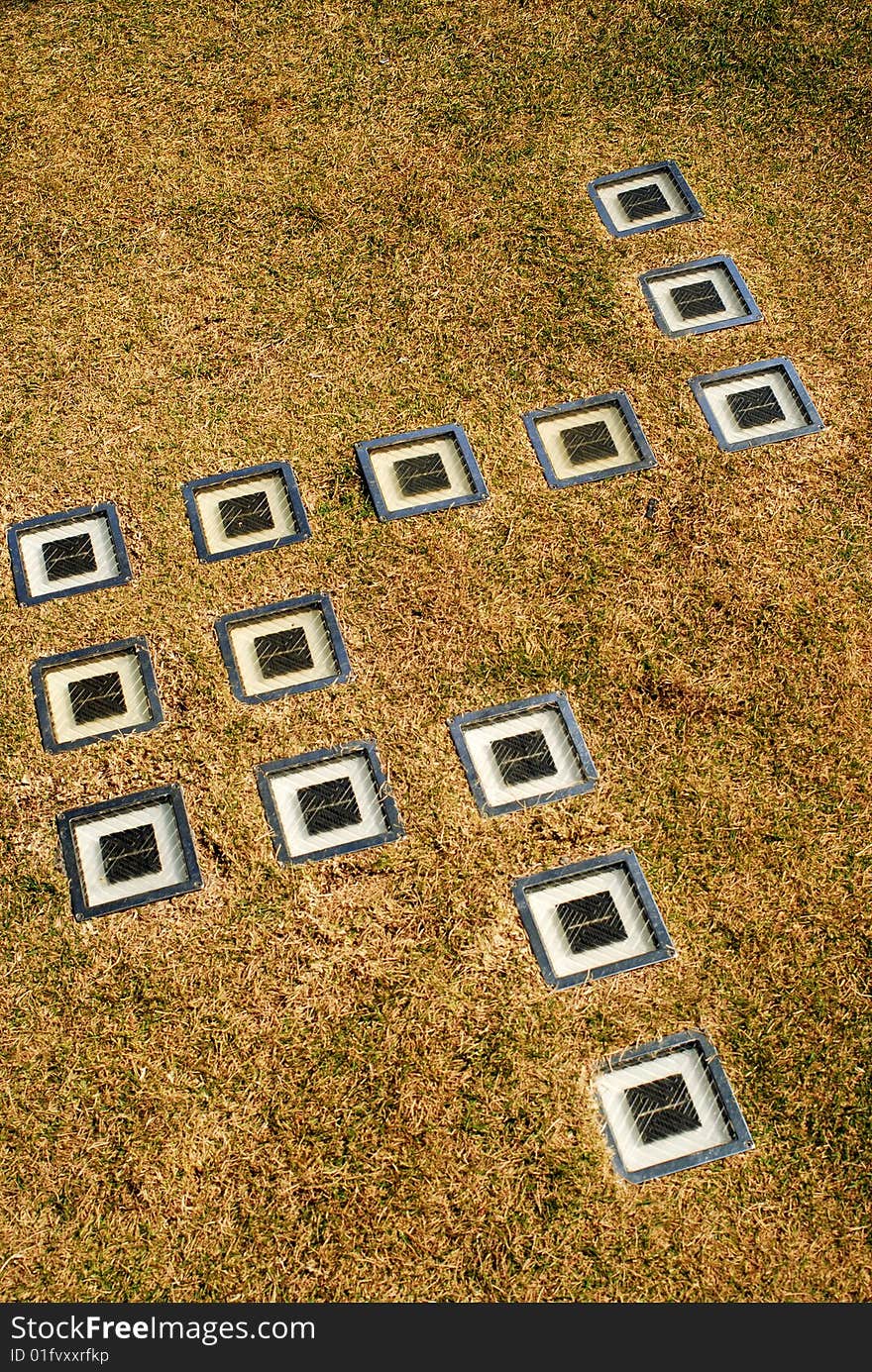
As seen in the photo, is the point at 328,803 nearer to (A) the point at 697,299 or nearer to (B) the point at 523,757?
(B) the point at 523,757

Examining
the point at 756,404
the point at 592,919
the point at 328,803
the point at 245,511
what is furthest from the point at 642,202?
the point at 592,919

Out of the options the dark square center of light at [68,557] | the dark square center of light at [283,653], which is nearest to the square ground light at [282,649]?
the dark square center of light at [283,653]

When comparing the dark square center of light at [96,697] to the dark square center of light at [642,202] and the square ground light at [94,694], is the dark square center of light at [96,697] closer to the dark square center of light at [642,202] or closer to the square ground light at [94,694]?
the square ground light at [94,694]

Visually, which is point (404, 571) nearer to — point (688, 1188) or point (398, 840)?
point (398, 840)

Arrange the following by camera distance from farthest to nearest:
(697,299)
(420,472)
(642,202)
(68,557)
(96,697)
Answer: (642,202), (697,299), (420,472), (68,557), (96,697)

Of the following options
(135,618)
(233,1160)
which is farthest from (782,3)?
(233,1160)
